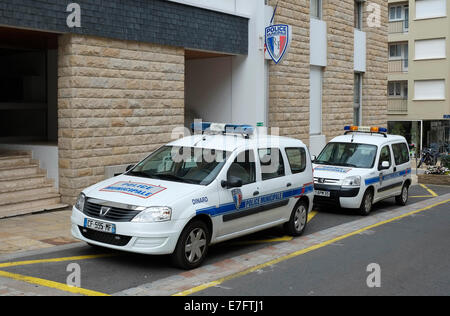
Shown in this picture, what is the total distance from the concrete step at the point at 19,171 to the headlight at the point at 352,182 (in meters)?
6.55

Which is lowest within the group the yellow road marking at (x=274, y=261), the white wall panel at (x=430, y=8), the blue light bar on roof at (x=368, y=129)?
the yellow road marking at (x=274, y=261)

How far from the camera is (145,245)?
710cm

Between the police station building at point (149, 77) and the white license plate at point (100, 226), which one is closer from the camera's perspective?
the white license plate at point (100, 226)

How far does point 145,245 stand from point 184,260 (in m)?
0.59

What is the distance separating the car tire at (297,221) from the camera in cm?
984

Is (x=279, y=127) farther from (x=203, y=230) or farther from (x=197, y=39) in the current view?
(x=203, y=230)

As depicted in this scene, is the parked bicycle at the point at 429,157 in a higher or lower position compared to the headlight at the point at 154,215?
lower

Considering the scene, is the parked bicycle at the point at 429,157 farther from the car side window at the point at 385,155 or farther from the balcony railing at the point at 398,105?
the car side window at the point at 385,155

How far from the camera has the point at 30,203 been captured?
11117 millimetres

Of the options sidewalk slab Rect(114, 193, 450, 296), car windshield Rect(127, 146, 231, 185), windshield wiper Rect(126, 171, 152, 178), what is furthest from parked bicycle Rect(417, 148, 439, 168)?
windshield wiper Rect(126, 171, 152, 178)

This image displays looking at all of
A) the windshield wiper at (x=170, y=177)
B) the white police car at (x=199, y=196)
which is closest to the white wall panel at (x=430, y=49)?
the white police car at (x=199, y=196)

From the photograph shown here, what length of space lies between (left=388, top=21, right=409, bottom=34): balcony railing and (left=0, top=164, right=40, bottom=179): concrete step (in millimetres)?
33356

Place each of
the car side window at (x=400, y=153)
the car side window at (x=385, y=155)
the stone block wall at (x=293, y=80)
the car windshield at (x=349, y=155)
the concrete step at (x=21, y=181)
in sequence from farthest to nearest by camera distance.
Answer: the stone block wall at (x=293, y=80)
the car side window at (x=400, y=153)
the car side window at (x=385, y=155)
the car windshield at (x=349, y=155)
the concrete step at (x=21, y=181)

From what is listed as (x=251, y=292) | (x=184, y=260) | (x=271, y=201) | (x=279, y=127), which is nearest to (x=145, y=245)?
(x=184, y=260)
